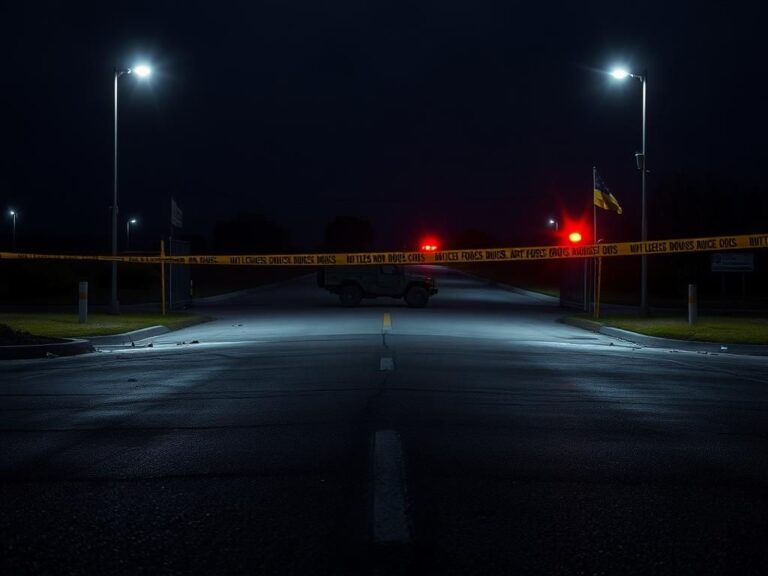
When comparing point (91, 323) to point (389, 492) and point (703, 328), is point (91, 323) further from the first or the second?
point (389, 492)

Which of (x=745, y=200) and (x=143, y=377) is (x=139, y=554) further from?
(x=745, y=200)

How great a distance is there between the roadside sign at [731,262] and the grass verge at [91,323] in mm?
22545

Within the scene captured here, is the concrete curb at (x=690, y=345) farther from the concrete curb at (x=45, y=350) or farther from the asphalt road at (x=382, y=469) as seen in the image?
the concrete curb at (x=45, y=350)

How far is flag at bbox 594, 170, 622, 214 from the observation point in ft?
104

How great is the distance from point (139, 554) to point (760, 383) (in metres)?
9.92

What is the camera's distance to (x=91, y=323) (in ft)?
76.9

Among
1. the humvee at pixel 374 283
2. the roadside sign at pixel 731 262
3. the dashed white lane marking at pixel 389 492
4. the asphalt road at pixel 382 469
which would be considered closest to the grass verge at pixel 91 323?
the humvee at pixel 374 283

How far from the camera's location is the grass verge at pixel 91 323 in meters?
20.5

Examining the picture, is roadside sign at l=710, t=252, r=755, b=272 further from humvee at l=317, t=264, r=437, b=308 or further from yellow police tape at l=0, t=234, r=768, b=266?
humvee at l=317, t=264, r=437, b=308

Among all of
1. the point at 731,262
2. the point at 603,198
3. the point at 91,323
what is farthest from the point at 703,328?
the point at 731,262

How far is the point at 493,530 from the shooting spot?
16.4 ft

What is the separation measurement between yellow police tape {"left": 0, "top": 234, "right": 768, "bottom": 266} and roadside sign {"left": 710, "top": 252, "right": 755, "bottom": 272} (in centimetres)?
782

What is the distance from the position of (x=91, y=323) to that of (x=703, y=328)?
622 inches

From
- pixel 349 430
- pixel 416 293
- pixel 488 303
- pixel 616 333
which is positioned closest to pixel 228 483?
pixel 349 430
